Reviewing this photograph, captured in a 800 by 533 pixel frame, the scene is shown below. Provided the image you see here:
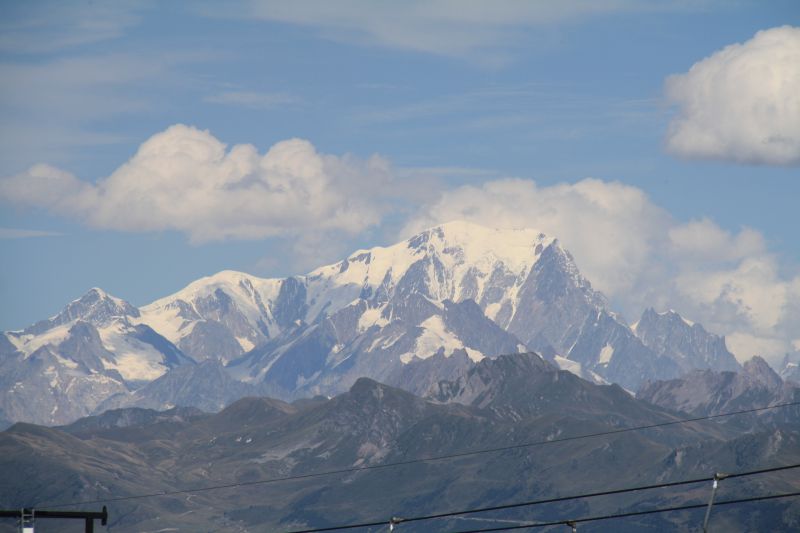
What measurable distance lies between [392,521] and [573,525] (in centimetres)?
1134

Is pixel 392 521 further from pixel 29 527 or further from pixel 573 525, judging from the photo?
pixel 29 527

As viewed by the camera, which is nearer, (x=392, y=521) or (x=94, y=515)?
(x=94, y=515)

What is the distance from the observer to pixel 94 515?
85062 millimetres

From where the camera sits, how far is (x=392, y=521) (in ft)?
304

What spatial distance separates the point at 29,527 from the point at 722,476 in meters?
40.8

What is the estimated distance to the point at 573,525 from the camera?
93.0 metres

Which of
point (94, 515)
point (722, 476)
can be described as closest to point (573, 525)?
point (722, 476)

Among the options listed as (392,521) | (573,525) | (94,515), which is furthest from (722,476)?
(94,515)

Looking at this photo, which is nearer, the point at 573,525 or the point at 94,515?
the point at 94,515

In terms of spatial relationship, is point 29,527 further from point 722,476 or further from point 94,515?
point 722,476

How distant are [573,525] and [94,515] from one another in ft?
96.8

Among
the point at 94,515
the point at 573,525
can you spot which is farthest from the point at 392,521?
the point at 94,515

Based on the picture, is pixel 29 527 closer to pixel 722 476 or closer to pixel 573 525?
pixel 573 525

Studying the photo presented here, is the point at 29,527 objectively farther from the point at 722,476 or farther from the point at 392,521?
the point at 722,476
